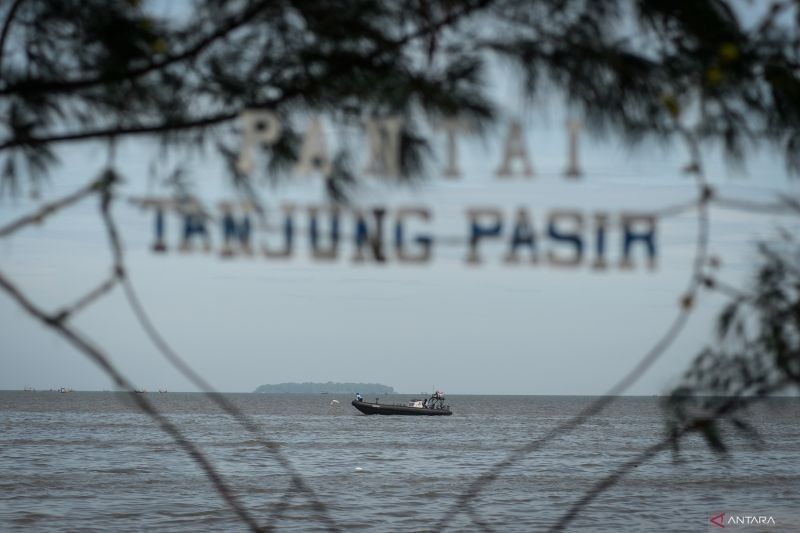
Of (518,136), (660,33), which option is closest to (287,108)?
(518,136)

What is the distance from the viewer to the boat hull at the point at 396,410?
240 feet

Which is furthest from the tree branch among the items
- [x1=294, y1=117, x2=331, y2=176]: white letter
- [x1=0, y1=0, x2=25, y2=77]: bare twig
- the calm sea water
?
the calm sea water

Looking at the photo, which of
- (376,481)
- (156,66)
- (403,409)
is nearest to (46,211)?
(156,66)

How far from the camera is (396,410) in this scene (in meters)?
73.6

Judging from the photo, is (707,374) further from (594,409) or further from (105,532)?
(105,532)

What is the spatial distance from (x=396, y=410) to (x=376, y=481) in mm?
40225

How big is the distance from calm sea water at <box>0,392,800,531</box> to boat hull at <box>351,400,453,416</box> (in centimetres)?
1364

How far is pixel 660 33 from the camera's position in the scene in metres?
3.03

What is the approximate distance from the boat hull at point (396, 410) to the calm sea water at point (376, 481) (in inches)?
537

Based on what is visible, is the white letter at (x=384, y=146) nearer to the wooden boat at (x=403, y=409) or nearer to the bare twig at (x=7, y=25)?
the bare twig at (x=7, y=25)

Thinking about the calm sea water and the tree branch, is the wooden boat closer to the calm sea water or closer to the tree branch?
the calm sea water

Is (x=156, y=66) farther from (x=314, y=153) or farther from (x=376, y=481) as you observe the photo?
(x=376, y=481)

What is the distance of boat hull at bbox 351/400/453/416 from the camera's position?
73.0m

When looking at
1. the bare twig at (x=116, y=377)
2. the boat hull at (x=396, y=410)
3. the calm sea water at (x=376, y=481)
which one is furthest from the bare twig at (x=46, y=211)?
the boat hull at (x=396, y=410)
